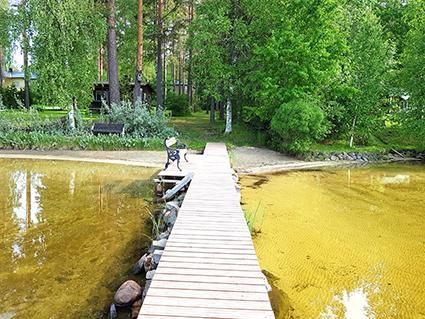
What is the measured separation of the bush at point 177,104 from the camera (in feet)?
104

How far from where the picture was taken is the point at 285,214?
8.45m

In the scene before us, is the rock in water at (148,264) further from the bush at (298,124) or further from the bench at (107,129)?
the bench at (107,129)

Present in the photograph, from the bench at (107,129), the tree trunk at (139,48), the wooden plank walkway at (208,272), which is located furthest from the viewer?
the tree trunk at (139,48)

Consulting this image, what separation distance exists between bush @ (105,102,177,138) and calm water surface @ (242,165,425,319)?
23.4 feet

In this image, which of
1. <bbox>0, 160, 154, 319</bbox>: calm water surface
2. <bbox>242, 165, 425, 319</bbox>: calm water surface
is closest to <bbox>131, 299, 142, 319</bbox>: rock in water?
<bbox>0, 160, 154, 319</bbox>: calm water surface

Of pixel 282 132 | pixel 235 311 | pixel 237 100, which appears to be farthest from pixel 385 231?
pixel 237 100

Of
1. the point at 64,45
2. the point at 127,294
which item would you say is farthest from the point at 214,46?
the point at 127,294

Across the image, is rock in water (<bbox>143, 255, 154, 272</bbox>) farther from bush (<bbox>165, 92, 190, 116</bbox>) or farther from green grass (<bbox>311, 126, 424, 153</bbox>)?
bush (<bbox>165, 92, 190, 116</bbox>)

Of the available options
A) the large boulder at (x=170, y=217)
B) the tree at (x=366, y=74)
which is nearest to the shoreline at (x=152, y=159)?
the tree at (x=366, y=74)

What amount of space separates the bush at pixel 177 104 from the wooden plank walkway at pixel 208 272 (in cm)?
2548

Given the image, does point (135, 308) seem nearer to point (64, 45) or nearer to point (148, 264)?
point (148, 264)

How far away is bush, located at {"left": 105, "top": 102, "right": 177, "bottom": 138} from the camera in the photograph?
17.6m

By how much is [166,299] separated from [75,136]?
14663 millimetres

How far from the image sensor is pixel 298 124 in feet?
51.2
